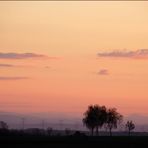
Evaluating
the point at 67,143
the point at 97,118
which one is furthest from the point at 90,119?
the point at 67,143

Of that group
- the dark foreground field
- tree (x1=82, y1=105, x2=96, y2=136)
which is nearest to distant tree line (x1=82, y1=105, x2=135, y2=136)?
tree (x1=82, y1=105, x2=96, y2=136)

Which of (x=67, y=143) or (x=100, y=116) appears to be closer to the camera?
(x=67, y=143)

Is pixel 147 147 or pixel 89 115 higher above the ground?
pixel 89 115

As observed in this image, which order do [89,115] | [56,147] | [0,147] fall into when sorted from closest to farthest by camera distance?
1. [0,147]
2. [56,147]
3. [89,115]

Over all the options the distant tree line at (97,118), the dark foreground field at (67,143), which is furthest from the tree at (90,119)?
the dark foreground field at (67,143)

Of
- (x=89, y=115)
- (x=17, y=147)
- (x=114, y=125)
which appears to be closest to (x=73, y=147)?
(x=17, y=147)

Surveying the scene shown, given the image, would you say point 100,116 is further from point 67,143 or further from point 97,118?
point 67,143

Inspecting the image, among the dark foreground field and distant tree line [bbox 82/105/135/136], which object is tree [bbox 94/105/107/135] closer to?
distant tree line [bbox 82/105/135/136]

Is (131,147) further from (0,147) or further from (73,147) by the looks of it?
(0,147)

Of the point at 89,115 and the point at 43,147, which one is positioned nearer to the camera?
the point at 43,147

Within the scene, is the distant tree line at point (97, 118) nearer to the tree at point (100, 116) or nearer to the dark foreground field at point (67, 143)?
the tree at point (100, 116)

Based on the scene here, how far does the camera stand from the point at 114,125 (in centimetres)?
18388

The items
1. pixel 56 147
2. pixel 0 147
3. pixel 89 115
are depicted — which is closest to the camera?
pixel 0 147

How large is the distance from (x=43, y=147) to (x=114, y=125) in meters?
118
